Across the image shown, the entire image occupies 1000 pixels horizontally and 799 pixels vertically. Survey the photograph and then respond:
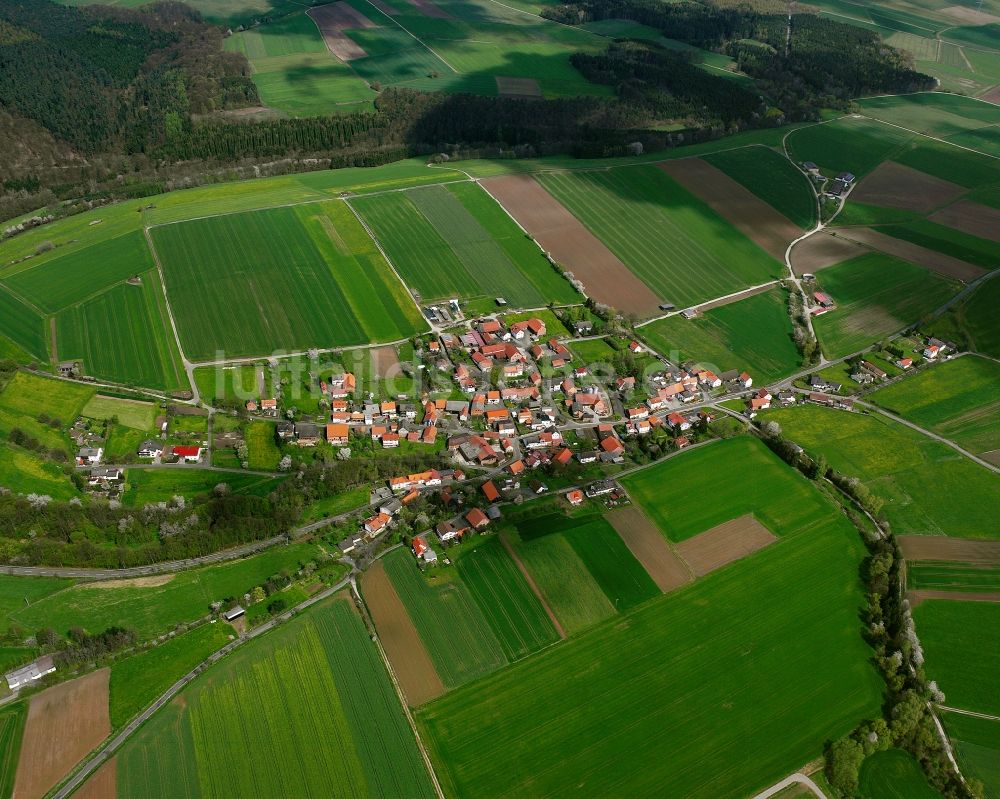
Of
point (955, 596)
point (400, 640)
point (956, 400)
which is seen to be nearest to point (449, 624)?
point (400, 640)

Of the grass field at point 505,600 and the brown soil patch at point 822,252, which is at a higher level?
the brown soil patch at point 822,252

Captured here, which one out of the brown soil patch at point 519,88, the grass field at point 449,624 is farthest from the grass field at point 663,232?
the grass field at point 449,624

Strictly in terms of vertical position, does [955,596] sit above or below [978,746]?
above

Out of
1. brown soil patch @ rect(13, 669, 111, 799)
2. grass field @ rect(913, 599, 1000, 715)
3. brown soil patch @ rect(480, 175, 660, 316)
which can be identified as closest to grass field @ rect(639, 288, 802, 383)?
brown soil patch @ rect(480, 175, 660, 316)

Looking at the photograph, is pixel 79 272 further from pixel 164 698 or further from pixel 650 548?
pixel 650 548

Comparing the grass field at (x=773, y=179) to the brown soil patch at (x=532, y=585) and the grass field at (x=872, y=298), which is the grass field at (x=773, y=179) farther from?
the brown soil patch at (x=532, y=585)

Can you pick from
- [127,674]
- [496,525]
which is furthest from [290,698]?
[496,525]

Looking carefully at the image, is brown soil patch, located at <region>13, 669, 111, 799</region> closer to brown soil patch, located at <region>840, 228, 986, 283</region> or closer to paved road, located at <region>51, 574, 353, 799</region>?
paved road, located at <region>51, 574, 353, 799</region>
